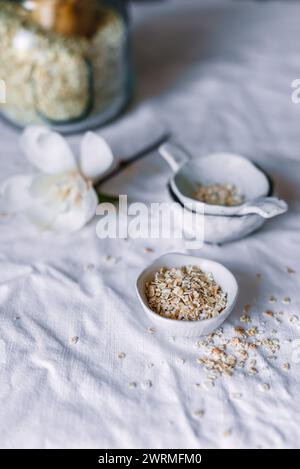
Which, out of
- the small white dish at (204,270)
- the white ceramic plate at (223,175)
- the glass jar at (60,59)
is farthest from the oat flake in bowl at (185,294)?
the glass jar at (60,59)

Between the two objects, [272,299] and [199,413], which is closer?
[199,413]

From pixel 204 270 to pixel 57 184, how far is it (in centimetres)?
21

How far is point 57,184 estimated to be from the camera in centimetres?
69

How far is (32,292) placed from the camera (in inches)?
24.3

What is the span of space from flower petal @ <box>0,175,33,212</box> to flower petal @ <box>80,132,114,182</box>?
0.07 m

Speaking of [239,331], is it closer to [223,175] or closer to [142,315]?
[142,315]

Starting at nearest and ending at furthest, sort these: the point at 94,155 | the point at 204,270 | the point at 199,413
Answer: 1. the point at 199,413
2. the point at 204,270
3. the point at 94,155

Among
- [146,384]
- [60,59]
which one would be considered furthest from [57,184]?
[146,384]

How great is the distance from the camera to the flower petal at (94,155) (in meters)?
0.70

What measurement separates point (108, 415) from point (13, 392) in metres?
0.09

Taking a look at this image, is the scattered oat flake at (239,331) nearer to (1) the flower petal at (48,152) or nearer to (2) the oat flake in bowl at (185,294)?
(2) the oat flake in bowl at (185,294)

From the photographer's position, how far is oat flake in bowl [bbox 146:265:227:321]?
0.54 metres

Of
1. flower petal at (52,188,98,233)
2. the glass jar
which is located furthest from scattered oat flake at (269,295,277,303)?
the glass jar
